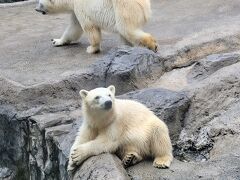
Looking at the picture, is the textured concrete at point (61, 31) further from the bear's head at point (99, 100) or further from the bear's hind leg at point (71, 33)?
the bear's head at point (99, 100)

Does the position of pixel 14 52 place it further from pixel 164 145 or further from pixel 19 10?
pixel 164 145

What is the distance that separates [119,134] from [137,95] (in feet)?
5.12


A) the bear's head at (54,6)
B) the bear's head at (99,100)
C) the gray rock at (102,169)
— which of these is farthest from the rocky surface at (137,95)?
the bear's head at (54,6)

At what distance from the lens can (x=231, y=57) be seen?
7.68 m

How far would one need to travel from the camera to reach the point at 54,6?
9.46 metres

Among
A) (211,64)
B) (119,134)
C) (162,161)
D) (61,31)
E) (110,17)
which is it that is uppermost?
(119,134)

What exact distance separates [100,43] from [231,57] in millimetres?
2330

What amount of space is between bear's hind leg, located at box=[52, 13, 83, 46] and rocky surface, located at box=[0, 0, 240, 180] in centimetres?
14

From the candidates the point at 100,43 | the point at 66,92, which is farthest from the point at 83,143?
the point at 100,43

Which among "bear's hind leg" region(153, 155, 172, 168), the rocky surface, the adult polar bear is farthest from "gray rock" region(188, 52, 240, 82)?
"bear's hind leg" region(153, 155, 172, 168)

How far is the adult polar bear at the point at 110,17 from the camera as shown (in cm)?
851

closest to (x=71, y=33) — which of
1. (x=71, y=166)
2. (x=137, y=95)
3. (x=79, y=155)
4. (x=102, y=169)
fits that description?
(x=137, y=95)

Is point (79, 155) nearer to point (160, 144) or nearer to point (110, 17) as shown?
point (160, 144)

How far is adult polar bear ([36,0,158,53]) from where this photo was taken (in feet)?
27.9
